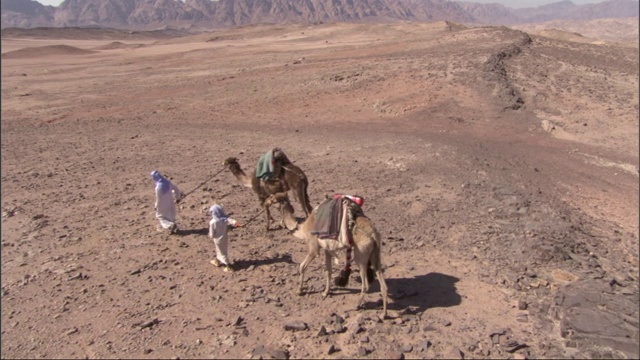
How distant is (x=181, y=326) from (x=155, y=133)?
13108 mm

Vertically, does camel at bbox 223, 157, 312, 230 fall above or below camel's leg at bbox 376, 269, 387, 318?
above

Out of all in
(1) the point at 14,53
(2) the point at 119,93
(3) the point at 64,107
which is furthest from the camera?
(1) the point at 14,53

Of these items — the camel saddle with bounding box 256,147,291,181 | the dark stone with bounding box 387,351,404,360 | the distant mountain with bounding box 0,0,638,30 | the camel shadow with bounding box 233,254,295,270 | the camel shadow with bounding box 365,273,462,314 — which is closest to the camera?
the dark stone with bounding box 387,351,404,360

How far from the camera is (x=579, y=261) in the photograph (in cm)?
857

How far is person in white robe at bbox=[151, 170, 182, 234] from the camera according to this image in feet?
31.4

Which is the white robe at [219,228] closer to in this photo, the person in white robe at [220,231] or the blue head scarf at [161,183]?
the person in white robe at [220,231]

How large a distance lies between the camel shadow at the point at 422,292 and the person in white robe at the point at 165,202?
447cm

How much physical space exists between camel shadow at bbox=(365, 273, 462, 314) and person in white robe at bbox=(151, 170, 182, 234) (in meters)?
4.47

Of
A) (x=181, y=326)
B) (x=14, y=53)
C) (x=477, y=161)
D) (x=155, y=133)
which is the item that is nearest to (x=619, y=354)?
(x=181, y=326)

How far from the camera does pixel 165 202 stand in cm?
963

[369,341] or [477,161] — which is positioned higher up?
[477,161]

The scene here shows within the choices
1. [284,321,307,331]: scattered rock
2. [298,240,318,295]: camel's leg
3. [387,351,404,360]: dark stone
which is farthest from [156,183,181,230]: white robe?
[387,351,404,360]: dark stone

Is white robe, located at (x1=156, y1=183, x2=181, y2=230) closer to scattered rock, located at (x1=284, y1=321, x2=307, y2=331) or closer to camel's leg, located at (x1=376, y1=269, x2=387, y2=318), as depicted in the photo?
scattered rock, located at (x1=284, y1=321, x2=307, y2=331)

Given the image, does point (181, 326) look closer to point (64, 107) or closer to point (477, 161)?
point (477, 161)
